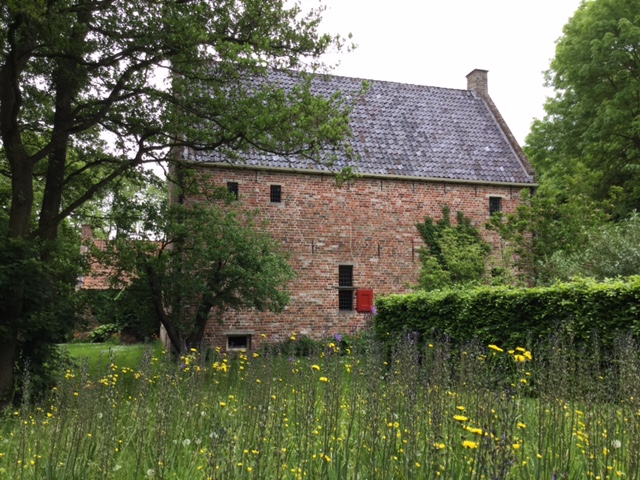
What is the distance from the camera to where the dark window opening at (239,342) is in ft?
55.1

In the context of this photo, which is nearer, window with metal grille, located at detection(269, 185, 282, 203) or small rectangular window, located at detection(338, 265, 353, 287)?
window with metal grille, located at detection(269, 185, 282, 203)

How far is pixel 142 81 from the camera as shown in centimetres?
979

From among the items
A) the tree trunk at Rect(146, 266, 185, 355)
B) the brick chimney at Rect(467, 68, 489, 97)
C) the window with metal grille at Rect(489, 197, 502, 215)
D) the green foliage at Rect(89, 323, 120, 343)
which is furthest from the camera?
the green foliage at Rect(89, 323, 120, 343)

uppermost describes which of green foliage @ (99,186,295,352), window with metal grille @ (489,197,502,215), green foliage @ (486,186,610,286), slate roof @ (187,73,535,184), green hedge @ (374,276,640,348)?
slate roof @ (187,73,535,184)

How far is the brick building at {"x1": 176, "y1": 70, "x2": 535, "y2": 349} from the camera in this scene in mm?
17188

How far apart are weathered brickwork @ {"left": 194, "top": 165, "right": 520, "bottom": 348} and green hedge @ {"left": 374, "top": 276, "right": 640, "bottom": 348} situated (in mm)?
5703

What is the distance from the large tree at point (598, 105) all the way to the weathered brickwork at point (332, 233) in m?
5.66

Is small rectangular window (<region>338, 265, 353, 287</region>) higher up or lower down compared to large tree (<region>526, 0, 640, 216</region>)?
lower down

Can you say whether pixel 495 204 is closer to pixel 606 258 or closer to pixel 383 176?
pixel 383 176

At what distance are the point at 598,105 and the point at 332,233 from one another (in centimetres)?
1226

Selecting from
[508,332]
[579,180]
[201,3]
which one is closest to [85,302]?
[201,3]

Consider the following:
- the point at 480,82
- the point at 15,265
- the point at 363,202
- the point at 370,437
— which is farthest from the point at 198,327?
the point at 480,82

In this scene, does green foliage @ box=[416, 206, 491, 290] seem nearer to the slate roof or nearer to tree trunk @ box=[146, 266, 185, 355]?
the slate roof

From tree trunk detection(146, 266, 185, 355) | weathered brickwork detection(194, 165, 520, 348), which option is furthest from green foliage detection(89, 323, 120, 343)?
tree trunk detection(146, 266, 185, 355)
